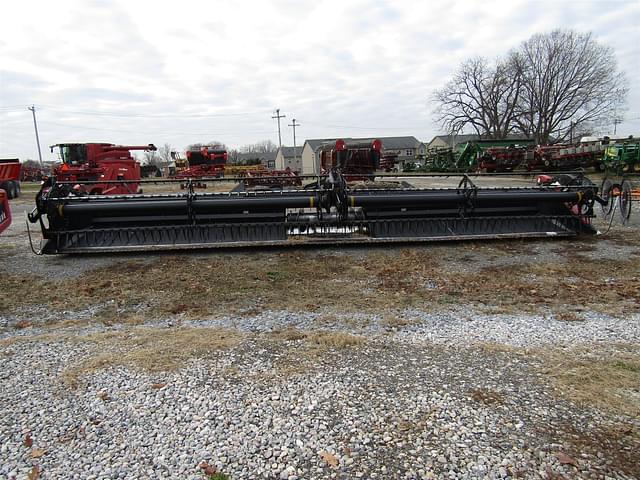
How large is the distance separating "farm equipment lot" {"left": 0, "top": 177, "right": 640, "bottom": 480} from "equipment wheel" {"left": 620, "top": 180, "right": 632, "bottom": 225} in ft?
9.30

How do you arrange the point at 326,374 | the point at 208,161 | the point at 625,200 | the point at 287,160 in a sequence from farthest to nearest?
the point at 287,160 → the point at 208,161 → the point at 625,200 → the point at 326,374

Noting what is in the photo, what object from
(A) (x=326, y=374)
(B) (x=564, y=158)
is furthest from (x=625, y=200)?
(B) (x=564, y=158)

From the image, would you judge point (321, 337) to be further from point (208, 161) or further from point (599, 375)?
point (208, 161)

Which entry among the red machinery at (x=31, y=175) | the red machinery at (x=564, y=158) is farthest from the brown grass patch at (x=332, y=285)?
the red machinery at (x=31, y=175)

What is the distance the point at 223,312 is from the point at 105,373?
1.39 meters

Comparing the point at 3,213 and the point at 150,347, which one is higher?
the point at 3,213

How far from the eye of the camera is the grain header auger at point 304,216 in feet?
22.3

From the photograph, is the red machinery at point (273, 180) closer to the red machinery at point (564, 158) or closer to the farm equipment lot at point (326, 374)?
the farm equipment lot at point (326, 374)

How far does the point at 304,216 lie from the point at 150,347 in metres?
4.13

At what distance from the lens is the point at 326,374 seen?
2973 mm

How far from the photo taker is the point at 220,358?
3236 millimetres

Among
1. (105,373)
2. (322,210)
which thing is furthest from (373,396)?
(322,210)

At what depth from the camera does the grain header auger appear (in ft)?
22.3

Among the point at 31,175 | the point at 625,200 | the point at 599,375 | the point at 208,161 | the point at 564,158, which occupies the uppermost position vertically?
the point at 208,161
